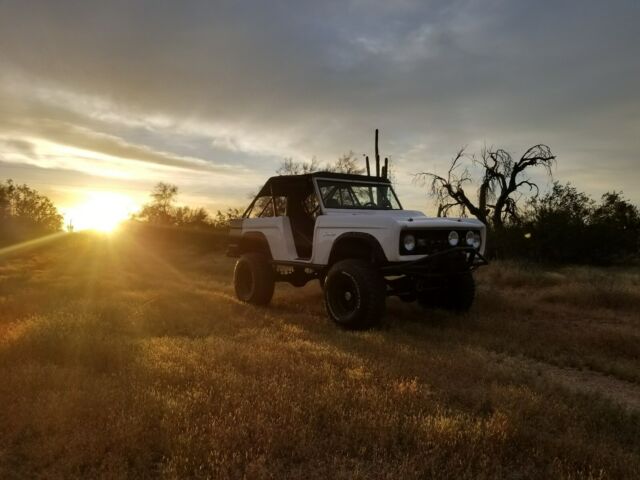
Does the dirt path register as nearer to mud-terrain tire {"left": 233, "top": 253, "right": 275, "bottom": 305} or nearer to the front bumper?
the front bumper

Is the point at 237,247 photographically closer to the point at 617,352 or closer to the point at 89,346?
the point at 89,346

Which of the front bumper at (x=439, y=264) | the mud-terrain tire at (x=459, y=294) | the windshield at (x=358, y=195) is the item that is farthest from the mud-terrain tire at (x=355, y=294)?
the mud-terrain tire at (x=459, y=294)

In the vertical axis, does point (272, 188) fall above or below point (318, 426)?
above

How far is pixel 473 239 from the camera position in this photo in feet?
24.3

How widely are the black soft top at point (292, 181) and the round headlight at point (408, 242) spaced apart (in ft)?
7.49

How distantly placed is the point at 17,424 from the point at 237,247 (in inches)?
264

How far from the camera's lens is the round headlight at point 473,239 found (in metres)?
7.35

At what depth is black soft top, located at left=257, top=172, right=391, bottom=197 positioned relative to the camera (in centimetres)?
856

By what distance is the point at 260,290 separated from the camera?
921 centimetres

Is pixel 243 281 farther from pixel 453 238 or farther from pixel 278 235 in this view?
pixel 453 238

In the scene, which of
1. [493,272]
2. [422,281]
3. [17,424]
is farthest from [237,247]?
[493,272]

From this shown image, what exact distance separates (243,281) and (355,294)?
3.45 m

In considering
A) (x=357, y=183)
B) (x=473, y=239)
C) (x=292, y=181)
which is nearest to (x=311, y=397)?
(x=473, y=239)

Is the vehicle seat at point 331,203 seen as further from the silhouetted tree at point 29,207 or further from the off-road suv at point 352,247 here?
the silhouetted tree at point 29,207
